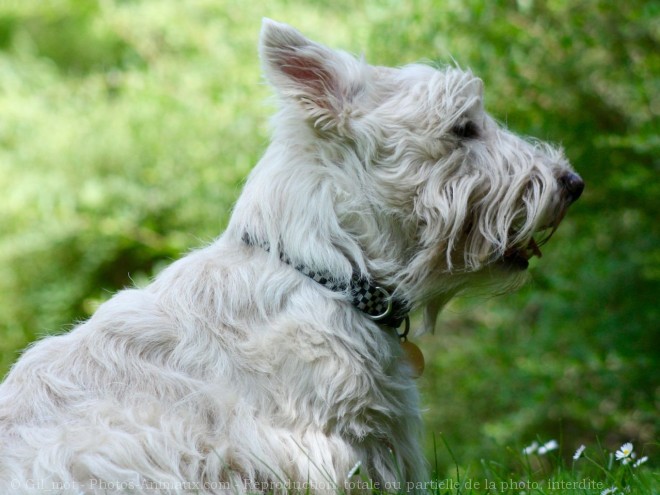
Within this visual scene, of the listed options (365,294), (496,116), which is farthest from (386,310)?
(496,116)

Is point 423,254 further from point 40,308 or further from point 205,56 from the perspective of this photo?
point 40,308

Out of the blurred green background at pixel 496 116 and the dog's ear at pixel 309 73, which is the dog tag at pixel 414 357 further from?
the blurred green background at pixel 496 116

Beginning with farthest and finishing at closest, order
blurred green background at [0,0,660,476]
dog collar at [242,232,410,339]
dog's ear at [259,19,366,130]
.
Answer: blurred green background at [0,0,660,476], dog's ear at [259,19,366,130], dog collar at [242,232,410,339]

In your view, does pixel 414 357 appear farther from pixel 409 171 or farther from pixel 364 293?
pixel 409 171

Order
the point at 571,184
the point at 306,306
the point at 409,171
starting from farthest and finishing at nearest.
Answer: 1. the point at 571,184
2. the point at 409,171
3. the point at 306,306

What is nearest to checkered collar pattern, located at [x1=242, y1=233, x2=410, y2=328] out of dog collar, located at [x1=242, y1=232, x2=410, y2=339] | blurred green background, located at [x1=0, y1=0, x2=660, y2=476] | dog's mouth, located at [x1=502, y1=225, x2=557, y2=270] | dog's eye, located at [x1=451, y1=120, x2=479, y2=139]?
dog collar, located at [x1=242, y1=232, x2=410, y2=339]

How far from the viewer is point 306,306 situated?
10.7ft

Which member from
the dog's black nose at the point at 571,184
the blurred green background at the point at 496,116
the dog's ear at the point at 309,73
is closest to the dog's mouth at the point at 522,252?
the dog's black nose at the point at 571,184

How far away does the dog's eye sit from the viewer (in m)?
3.61

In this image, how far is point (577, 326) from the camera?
661 centimetres

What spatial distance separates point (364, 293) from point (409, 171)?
52 centimetres

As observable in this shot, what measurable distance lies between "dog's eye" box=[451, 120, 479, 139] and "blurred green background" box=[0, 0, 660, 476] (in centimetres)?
146

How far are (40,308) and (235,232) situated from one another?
577 cm

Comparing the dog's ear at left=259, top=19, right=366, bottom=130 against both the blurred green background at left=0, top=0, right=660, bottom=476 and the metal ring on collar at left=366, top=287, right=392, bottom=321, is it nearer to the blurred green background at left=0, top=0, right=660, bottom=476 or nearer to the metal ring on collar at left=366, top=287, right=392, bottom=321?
the metal ring on collar at left=366, top=287, right=392, bottom=321
